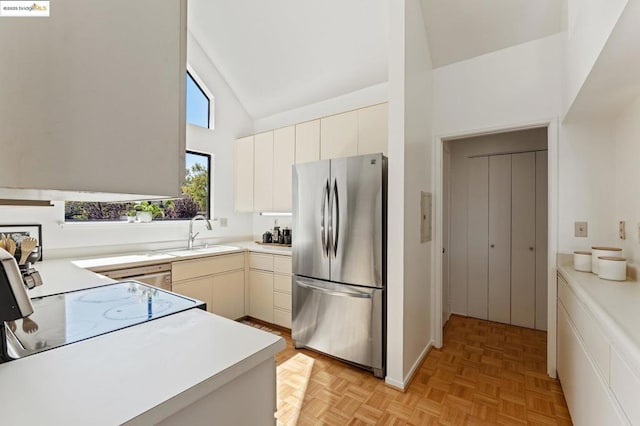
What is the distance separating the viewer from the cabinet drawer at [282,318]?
9.84 feet

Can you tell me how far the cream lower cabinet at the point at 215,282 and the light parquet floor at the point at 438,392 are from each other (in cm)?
82

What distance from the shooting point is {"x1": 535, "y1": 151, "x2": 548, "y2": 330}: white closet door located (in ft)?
10.3

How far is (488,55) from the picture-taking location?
2535 mm

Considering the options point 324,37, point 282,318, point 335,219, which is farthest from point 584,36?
point 282,318

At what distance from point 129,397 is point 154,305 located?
0.65 meters

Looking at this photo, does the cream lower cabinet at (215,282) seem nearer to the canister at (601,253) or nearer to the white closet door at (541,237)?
the canister at (601,253)

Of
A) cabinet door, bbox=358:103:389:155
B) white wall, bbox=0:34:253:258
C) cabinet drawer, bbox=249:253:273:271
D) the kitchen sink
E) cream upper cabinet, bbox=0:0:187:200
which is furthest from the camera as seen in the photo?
cabinet drawer, bbox=249:253:273:271

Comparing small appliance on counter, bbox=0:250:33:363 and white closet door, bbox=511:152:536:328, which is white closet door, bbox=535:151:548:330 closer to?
white closet door, bbox=511:152:536:328

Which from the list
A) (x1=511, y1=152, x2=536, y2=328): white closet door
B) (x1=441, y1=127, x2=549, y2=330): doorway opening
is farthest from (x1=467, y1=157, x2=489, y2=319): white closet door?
(x1=511, y1=152, x2=536, y2=328): white closet door

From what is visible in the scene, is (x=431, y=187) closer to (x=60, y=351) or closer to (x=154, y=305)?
(x=154, y=305)

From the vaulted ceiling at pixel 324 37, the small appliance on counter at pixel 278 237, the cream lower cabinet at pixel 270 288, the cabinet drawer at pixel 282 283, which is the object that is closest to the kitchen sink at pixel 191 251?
the cream lower cabinet at pixel 270 288

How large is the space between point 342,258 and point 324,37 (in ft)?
7.12

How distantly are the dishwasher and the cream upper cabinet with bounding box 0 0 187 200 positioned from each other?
227 cm

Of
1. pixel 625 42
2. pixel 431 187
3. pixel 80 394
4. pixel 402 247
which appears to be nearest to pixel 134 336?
pixel 80 394
